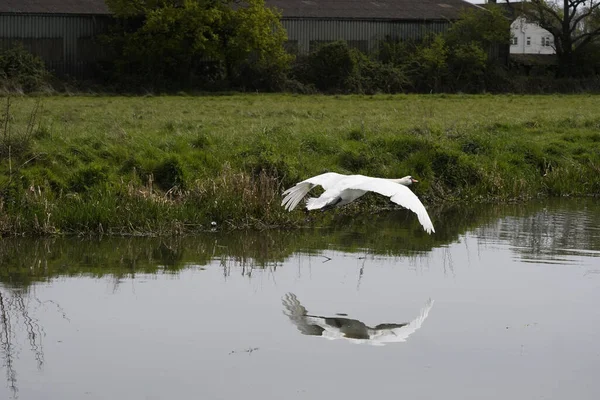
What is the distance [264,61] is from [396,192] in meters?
38.0

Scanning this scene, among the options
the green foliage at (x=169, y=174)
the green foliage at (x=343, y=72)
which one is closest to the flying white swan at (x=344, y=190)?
the green foliage at (x=169, y=174)

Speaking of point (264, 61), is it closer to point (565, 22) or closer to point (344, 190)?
point (565, 22)

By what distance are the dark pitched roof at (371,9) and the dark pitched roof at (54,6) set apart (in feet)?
31.3

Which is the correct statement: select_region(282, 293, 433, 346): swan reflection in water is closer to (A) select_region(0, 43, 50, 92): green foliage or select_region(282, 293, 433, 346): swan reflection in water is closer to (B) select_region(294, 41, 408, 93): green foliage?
(A) select_region(0, 43, 50, 92): green foliage

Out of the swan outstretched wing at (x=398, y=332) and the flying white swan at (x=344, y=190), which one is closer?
the swan outstretched wing at (x=398, y=332)

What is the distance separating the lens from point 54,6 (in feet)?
177

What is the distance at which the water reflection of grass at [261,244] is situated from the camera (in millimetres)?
16969

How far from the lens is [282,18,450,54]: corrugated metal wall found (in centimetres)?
5875

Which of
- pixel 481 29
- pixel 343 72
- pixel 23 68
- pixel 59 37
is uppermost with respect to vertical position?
pixel 481 29

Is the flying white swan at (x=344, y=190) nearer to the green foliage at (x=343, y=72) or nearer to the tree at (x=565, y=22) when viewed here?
the green foliage at (x=343, y=72)

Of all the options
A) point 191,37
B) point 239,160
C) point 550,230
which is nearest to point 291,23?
point 191,37

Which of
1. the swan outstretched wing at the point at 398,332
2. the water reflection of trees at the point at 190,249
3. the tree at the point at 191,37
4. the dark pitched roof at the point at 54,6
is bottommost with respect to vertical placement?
the swan outstretched wing at the point at 398,332

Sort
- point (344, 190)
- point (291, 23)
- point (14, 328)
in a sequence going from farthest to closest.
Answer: point (291, 23), point (344, 190), point (14, 328)

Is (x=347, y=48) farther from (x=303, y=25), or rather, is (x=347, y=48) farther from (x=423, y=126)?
(x=423, y=126)
